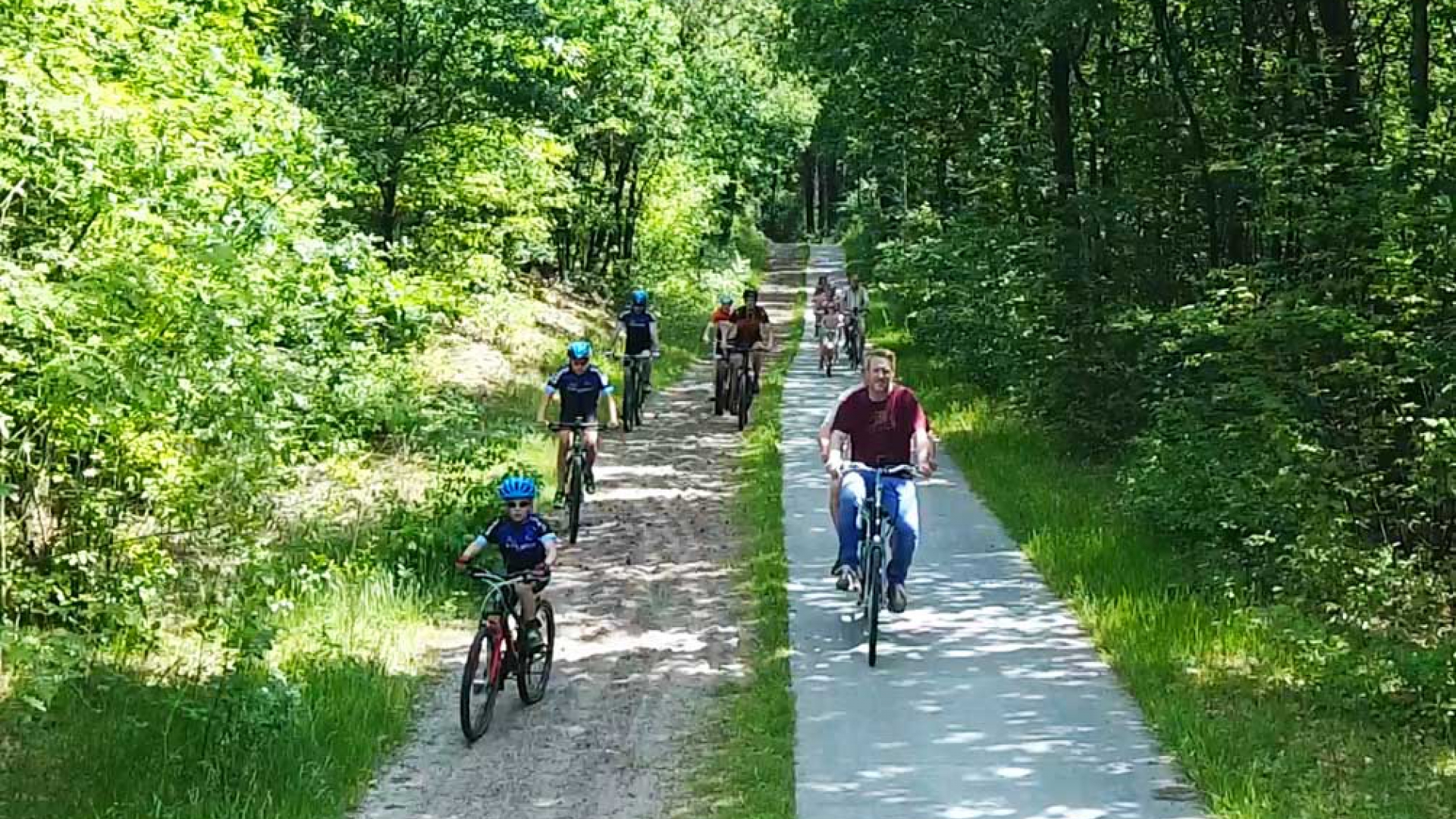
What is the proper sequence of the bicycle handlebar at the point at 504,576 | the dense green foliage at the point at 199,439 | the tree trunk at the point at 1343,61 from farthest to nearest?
the tree trunk at the point at 1343,61
the bicycle handlebar at the point at 504,576
the dense green foliage at the point at 199,439

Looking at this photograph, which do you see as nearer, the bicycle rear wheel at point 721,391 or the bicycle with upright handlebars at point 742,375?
the bicycle with upright handlebars at point 742,375

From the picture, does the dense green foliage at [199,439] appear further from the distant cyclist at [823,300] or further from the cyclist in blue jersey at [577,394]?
the distant cyclist at [823,300]

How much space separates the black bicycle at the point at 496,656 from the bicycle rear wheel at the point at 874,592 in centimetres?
191

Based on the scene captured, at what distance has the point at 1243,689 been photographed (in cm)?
791

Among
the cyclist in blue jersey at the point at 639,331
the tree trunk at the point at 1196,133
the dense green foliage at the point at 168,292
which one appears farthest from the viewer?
the cyclist in blue jersey at the point at 639,331

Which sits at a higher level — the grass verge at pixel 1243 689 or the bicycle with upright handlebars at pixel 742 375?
the bicycle with upright handlebars at pixel 742 375

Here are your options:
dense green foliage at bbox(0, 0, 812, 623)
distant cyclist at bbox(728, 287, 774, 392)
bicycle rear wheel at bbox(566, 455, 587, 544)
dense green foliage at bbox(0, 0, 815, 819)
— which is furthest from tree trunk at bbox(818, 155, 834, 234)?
bicycle rear wheel at bbox(566, 455, 587, 544)

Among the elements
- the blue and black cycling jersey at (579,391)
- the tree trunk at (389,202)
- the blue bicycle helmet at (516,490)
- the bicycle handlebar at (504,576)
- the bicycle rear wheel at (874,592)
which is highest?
the tree trunk at (389,202)

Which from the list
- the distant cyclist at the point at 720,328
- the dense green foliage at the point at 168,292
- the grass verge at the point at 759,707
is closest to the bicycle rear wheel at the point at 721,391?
the distant cyclist at the point at 720,328

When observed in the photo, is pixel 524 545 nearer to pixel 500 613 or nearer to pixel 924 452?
pixel 500 613

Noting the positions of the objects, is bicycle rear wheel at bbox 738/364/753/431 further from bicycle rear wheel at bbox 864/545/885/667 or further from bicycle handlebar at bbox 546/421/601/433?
Answer: bicycle rear wheel at bbox 864/545/885/667

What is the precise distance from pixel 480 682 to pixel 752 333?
12281 millimetres

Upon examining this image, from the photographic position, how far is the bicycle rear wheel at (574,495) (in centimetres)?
1270

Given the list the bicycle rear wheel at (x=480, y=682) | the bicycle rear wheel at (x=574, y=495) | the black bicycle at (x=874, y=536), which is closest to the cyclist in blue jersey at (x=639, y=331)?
the bicycle rear wheel at (x=574, y=495)
